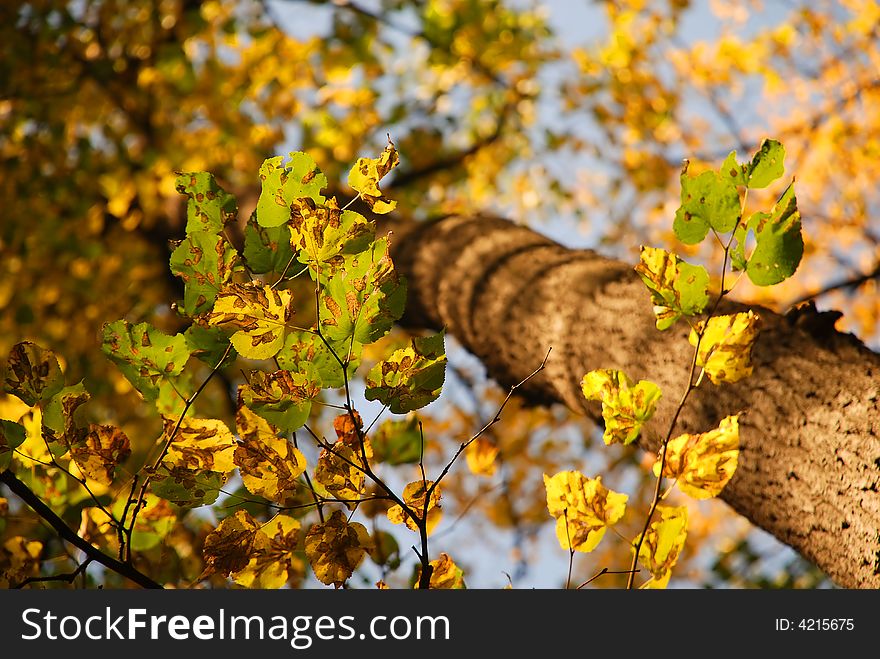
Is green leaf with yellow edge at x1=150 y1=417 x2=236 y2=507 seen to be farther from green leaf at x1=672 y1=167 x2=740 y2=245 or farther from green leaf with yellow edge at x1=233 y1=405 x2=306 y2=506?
green leaf at x1=672 y1=167 x2=740 y2=245

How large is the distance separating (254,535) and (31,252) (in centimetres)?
317

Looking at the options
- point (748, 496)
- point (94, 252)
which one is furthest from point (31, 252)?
point (748, 496)

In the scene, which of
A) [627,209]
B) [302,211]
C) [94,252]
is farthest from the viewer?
[627,209]

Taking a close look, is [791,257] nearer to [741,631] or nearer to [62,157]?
[741,631]

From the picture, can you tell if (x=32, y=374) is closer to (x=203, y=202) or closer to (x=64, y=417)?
(x=64, y=417)

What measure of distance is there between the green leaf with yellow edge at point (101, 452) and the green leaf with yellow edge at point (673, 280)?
0.61 meters

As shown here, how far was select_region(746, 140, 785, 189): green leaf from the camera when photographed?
2.15 ft

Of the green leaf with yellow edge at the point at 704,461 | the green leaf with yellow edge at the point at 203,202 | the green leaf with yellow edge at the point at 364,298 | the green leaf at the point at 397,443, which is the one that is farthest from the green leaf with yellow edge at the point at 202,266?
the green leaf with yellow edge at the point at 704,461

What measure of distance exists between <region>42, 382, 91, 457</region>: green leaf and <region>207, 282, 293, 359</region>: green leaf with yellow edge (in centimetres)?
22

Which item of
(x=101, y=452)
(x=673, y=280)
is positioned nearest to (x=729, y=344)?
(x=673, y=280)

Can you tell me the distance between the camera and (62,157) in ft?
10.5

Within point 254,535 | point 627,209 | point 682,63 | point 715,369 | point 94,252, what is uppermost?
point 682,63

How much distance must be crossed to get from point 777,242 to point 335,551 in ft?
1.82

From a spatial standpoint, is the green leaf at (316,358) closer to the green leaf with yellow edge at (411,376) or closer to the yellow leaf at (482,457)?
the green leaf with yellow edge at (411,376)
